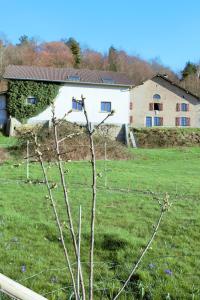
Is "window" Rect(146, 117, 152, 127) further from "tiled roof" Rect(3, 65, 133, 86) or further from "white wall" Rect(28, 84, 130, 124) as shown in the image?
"white wall" Rect(28, 84, 130, 124)

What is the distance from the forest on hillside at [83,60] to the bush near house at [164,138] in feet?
127

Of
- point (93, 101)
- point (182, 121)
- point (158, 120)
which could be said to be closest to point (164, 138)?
point (93, 101)

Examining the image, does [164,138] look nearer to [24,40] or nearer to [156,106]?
[156,106]

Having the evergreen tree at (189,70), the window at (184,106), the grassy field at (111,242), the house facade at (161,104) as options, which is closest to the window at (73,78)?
the house facade at (161,104)

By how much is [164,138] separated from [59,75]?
11.7 metres

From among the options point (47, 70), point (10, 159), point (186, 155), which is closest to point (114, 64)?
point (47, 70)

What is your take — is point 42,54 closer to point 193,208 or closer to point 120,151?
point 120,151

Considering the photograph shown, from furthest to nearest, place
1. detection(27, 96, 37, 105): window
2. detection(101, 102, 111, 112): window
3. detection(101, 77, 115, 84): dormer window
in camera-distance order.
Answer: detection(101, 77, 115, 84): dormer window, detection(101, 102, 111, 112): window, detection(27, 96, 37, 105): window

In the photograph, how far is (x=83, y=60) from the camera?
91312 mm

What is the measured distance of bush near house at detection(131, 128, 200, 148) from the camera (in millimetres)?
38219

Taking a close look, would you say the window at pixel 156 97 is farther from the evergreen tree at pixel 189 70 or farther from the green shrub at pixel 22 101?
the evergreen tree at pixel 189 70

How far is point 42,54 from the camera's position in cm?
9050

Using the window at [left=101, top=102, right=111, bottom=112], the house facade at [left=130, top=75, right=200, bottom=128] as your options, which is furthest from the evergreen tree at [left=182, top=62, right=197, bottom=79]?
the window at [left=101, top=102, right=111, bottom=112]

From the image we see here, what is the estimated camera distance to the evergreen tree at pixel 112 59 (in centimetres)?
9134
